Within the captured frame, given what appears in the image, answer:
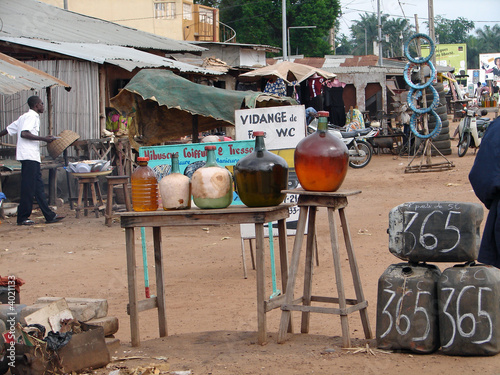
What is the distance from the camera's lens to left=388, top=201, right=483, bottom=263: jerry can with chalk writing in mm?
4145

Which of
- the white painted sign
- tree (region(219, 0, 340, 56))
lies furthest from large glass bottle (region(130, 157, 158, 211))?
tree (region(219, 0, 340, 56))

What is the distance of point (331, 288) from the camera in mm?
6410

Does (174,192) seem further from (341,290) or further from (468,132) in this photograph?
(468,132)

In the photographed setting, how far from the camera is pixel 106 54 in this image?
14422mm

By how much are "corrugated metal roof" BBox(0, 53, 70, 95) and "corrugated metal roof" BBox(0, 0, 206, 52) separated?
2.84m

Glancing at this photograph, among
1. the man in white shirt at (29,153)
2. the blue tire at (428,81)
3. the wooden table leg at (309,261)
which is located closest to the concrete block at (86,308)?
the wooden table leg at (309,261)

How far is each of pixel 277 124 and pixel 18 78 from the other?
20.6 ft

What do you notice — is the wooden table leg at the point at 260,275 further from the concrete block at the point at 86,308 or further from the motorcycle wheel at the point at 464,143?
the motorcycle wheel at the point at 464,143

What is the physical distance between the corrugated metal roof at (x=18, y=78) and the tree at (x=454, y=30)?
92812 mm

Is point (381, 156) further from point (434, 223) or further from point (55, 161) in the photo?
point (434, 223)

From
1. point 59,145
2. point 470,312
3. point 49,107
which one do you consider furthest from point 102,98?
point 470,312

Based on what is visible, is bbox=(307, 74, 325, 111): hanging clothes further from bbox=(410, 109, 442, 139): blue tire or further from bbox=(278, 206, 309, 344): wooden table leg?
bbox=(278, 206, 309, 344): wooden table leg

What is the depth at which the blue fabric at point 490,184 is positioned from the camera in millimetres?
4246

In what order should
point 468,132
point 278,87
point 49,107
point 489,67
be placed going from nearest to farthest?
point 49,107, point 468,132, point 278,87, point 489,67
